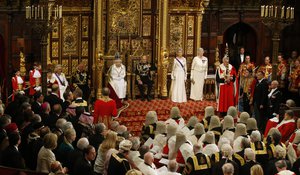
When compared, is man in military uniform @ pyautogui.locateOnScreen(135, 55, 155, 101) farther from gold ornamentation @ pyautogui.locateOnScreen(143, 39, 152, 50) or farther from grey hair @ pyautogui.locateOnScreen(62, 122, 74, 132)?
grey hair @ pyautogui.locateOnScreen(62, 122, 74, 132)

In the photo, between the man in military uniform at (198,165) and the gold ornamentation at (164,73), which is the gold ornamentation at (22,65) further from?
the man in military uniform at (198,165)

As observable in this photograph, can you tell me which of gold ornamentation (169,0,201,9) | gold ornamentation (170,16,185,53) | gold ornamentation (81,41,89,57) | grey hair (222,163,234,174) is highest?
gold ornamentation (169,0,201,9)

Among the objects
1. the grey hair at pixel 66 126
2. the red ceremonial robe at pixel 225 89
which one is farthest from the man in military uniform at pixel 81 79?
the grey hair at pixel 66 126

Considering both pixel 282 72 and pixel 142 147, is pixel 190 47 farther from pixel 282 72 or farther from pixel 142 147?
pixel 142 147

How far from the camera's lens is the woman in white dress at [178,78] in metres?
22.8

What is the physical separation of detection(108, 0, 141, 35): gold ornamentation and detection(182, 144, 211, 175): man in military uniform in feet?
37.3

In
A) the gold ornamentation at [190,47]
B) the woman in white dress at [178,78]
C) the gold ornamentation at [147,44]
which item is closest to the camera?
the woman in white dress at [178,78]

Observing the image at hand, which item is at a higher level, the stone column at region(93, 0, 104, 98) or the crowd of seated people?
the stone column at region(93, 0, 104, 98)

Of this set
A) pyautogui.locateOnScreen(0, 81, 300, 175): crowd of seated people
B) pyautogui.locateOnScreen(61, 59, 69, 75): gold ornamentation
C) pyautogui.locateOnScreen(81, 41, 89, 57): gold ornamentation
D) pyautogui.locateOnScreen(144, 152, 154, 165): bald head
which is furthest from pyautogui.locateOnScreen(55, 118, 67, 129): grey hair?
pyautogui.locateOnScreen(81, 41, 89, 57): gold ornamentation

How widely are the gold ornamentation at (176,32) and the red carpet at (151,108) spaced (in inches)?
82.4

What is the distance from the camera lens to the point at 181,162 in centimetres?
1354

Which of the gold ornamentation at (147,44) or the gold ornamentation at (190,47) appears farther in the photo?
the gold ornamentation at (190,47)

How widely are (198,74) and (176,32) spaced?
6.32 feet

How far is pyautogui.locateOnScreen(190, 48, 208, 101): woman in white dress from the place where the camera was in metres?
23.2
